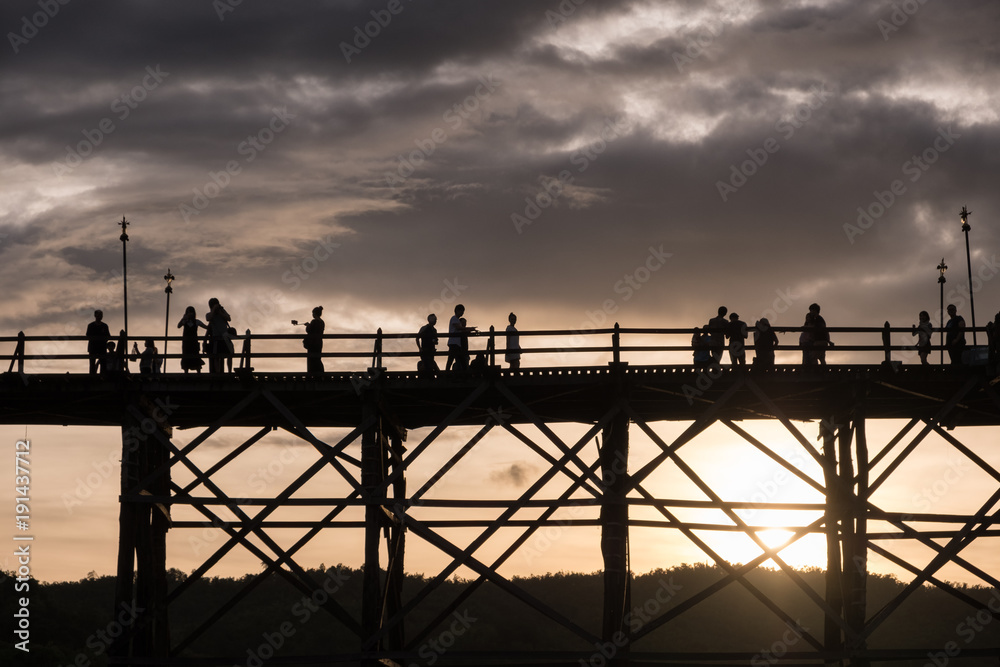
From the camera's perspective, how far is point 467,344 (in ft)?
83.4

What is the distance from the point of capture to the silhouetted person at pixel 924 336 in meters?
25.0

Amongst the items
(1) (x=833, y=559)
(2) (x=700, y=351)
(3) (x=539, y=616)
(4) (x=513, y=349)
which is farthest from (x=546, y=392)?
(3) (x=539, y=616)

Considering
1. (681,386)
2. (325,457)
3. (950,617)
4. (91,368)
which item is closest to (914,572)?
(681,386)

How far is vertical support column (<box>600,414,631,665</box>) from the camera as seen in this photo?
78.4 ft

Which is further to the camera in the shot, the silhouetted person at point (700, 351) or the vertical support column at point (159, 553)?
the vertical support column at point (159, 553)

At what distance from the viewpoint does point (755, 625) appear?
229 feet

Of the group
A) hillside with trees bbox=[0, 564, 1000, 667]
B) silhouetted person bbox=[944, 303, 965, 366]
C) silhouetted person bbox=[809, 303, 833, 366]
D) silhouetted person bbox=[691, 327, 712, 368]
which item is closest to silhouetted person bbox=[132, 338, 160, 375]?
silhouetted person bbox=[691, 327, 712, 368]

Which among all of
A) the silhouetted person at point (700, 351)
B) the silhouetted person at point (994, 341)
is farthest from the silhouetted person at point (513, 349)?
the silhouetted person at point (994, 341)

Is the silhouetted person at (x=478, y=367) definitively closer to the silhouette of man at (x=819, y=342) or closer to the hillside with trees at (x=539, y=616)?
the silhouette of man at (x=819, y=342)

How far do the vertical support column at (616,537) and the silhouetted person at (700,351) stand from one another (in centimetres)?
173

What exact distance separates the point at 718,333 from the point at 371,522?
24.5 ft

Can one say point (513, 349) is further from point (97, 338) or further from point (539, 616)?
point (539, 616)

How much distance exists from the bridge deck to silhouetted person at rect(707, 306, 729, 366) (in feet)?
1.03

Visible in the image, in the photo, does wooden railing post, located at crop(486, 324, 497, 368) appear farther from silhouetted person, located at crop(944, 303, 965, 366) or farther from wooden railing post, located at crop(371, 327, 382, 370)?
silhouetted person, located at crop(944, 303, 965, 366)
